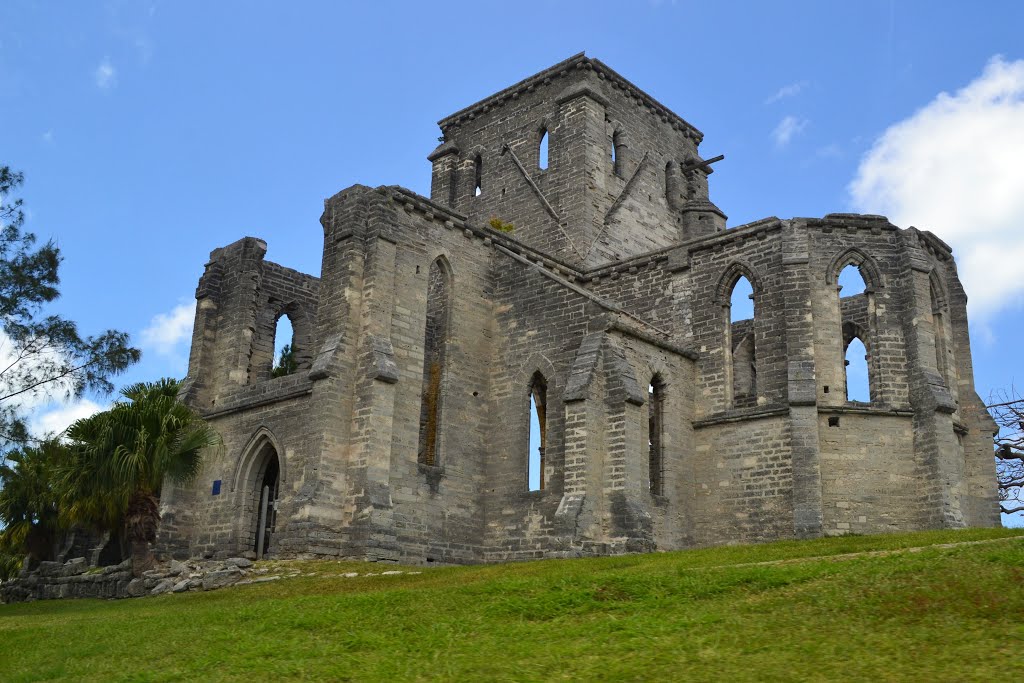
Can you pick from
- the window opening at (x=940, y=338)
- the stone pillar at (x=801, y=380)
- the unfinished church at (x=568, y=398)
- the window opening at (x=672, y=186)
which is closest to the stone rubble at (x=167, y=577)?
the unfinished church at (x=568, y=398)

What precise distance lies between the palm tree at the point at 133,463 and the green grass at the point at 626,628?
5.20m

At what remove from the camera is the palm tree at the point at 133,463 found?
830 inches

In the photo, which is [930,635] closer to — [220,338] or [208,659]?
[208,659]

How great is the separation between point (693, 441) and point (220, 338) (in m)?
12.9

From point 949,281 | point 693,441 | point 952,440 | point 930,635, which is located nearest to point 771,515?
point 693,441

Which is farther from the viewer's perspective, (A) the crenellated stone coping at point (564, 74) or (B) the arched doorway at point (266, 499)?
(A) the crenellated stone coping at point (564, 74)

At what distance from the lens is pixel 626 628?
444 inches

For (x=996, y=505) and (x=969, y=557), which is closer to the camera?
(x=969, y=557)

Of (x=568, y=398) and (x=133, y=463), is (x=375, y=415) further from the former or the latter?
(x=133, y=463)

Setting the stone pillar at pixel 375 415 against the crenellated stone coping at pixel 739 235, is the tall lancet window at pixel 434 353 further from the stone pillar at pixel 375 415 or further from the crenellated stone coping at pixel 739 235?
the crenellated stone coping at pixel 739 235

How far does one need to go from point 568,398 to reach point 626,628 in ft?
36.2

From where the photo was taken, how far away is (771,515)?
74.3 feet

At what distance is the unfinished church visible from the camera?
72.1 ft

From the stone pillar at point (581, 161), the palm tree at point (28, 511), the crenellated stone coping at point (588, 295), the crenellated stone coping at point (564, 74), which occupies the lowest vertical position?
the palm tree at point (28, 511)
